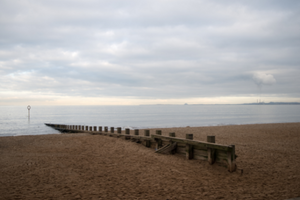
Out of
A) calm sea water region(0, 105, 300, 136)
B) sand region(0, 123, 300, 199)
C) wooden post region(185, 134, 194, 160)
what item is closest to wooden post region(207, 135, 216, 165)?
sand region(0, 123, 300, 199)

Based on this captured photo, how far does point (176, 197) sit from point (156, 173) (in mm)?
1968

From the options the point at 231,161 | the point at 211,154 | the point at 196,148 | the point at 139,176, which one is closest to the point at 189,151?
the point at 196,148

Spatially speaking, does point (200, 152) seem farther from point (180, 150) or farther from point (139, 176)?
point (139, 176)

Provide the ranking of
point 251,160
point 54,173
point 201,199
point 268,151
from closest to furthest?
point 201,199, point 54,173, point 251,160, point 268,151

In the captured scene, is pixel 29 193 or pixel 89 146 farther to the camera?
pixel 89 146

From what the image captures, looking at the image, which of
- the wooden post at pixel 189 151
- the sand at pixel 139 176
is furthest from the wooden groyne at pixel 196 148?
the sand at pixel 139 176

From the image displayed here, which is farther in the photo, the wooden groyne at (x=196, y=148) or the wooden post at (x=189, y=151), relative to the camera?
the wooden post at (x=189, y=151)

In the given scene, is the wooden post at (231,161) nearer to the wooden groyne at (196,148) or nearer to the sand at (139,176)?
the wooden groyne at (196,148)

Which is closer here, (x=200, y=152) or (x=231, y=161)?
(x=231, y=161)

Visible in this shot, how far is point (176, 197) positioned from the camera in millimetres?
5363

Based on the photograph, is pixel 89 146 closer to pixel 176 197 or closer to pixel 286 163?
pixel 176 197

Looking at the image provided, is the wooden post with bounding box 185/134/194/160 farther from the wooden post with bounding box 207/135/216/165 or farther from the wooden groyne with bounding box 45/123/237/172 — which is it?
the wooden post with bounding box 207/135/216/165

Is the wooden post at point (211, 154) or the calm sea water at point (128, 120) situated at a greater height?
the wooden post at point (211, 154)

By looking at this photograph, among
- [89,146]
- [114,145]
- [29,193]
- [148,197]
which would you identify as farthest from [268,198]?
[89,146]
